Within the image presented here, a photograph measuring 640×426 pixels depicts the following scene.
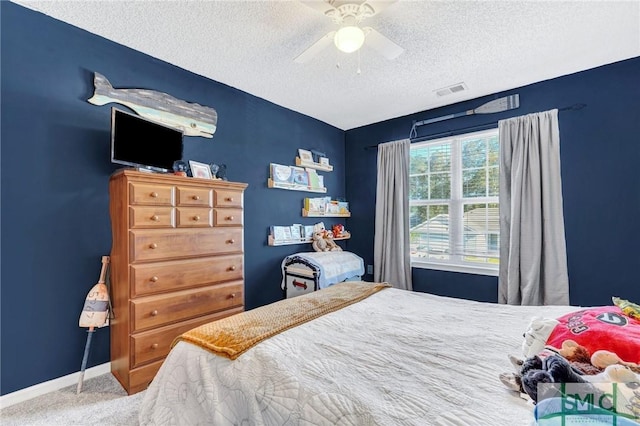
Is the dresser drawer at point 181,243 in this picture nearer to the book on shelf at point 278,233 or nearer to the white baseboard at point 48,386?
the book on shelf at point 278,233

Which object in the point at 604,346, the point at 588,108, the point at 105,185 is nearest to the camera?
the point at 604,346

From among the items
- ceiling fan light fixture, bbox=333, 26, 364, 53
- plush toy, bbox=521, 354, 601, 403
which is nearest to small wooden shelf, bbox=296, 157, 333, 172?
ceiling fan light fixture, bbox=333, 26, 364, 53

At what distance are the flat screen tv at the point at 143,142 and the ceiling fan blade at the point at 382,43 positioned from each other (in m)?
1.64

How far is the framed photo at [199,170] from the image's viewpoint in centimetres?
257

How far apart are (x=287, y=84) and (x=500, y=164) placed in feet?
7.95

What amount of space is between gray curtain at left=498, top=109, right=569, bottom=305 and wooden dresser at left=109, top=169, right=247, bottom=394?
2790 millimetres

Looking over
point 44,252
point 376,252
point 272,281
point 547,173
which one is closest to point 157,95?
point 44,252

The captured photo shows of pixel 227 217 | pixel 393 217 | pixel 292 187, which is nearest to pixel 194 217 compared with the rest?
pixel 227 217

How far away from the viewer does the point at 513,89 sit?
120 inches

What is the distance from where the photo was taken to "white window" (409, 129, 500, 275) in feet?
10.6

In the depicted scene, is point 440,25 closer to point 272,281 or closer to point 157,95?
point 157,95

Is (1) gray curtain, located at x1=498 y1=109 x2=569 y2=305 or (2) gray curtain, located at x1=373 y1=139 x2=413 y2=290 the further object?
(2) gray curtain, located at x1=373 y1=139 x2=413 y2=290

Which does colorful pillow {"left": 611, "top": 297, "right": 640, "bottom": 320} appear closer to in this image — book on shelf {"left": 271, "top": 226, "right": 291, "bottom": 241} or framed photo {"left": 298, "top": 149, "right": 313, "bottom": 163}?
book on shelf {"left": 271, "top": 226, "right": 291, "bottom": 241}

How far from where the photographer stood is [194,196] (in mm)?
2242
